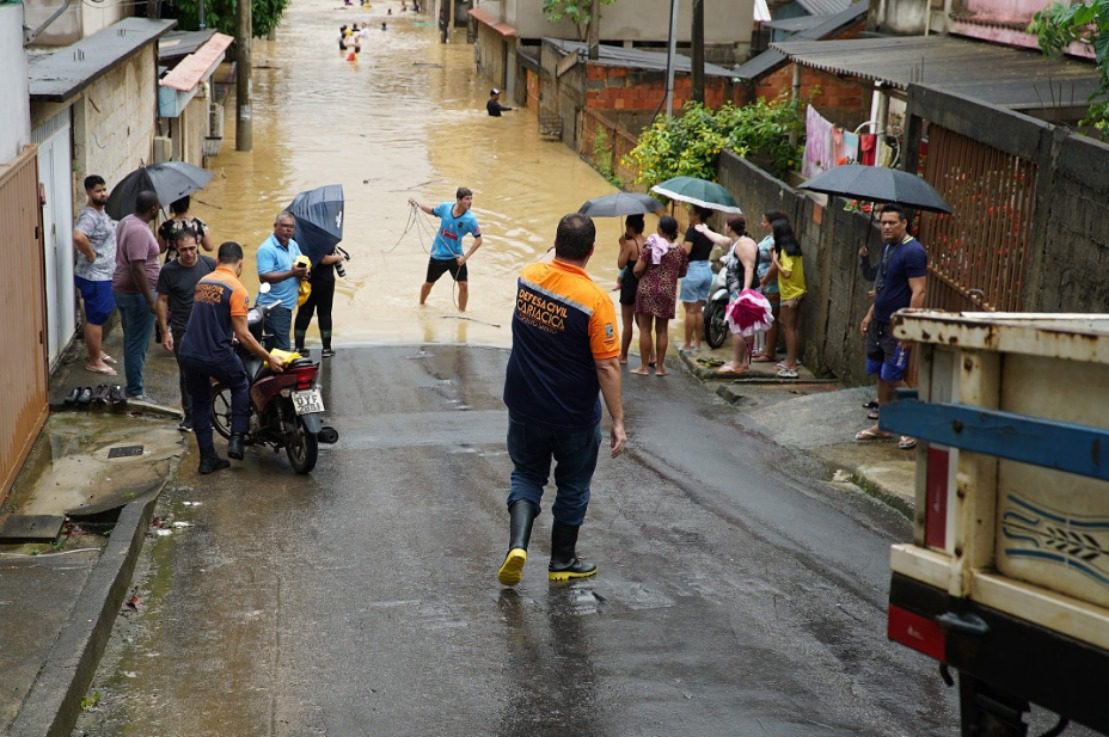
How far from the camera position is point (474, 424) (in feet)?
40.0

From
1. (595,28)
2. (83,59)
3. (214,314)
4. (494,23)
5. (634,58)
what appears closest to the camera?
(214,314)

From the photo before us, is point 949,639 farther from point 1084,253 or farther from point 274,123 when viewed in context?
point 274,123

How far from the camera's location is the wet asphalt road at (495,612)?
6223 mm

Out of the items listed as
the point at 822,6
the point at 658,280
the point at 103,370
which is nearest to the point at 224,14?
the point at 822,6

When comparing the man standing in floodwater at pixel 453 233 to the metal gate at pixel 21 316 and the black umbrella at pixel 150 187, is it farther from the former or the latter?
the metal gate at pixel 21 316

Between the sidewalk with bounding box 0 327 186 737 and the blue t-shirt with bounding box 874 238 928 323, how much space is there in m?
5.34

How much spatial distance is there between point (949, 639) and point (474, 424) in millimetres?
7829

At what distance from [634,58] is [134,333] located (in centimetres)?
2697

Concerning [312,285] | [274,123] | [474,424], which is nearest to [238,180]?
[274,123]

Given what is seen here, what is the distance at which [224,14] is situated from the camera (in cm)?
3384

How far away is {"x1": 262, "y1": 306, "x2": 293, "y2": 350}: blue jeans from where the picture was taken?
12.8m

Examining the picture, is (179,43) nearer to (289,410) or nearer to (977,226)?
(289,410)

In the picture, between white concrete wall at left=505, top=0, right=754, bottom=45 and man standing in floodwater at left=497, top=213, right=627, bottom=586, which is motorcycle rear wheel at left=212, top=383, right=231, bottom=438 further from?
white concrete wall at left=505, top=0, right=754, bottom=45

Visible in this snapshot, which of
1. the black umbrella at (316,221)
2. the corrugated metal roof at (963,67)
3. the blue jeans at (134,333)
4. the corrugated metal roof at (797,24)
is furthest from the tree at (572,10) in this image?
the blue jeans at (134,333)
